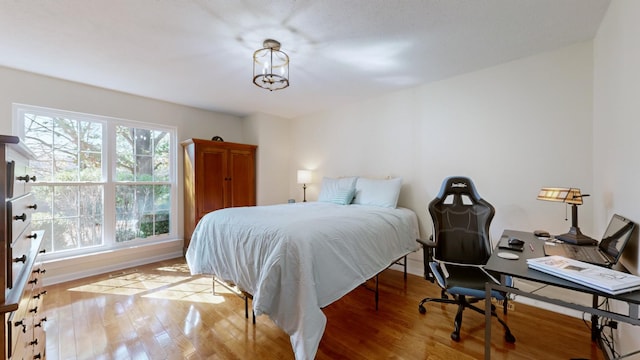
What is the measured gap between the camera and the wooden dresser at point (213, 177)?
12.9ft

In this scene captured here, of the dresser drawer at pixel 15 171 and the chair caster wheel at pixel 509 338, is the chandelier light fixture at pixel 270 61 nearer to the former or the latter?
the dresser drawer at pixel 15 171

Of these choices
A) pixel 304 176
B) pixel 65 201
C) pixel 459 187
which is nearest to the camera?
pixel 459 187

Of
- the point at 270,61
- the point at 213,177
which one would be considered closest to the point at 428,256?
the point at 270,61

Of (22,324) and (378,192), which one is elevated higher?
(378,192)

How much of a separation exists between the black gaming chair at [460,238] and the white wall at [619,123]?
2.46 ft

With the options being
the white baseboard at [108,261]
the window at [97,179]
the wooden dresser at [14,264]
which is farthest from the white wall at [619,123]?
the window at [97,179]

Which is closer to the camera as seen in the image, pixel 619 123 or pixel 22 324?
pixel 22 324

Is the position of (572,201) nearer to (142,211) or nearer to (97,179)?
(142,211)

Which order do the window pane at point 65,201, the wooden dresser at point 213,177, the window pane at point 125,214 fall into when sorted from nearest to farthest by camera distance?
the window pane at point 65,201 < the window pane at point 125,214 < the wooden dresser at point 213,177

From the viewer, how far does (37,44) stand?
2.30m

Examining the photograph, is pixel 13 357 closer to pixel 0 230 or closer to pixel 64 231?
pixel 0 230

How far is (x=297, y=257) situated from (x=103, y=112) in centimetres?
359

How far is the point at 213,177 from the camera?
13.5 ft

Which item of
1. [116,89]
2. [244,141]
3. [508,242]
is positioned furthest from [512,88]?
[116,89]
